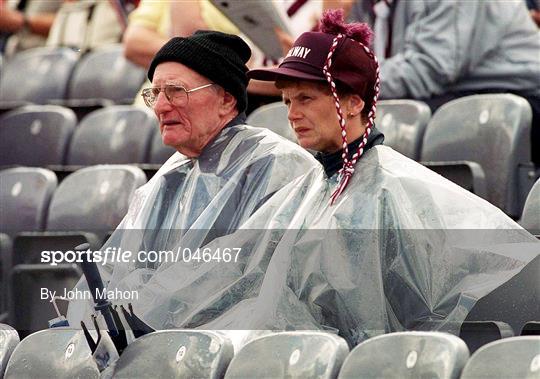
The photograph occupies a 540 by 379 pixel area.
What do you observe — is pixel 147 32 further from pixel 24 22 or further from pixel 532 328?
pixel 532 328

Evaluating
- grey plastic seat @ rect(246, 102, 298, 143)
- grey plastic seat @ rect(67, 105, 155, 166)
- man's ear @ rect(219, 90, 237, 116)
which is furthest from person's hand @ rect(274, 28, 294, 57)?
man's ear @ rect(219, 90, 237, 116)

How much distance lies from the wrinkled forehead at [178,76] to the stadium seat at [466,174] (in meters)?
0.79

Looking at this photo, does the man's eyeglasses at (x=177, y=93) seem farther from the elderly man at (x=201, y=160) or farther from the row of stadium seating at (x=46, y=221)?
A: the row of stadium seating at (x=46, y=221)

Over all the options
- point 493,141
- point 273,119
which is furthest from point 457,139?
point 273,119

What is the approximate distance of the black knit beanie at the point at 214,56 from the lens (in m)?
3.41

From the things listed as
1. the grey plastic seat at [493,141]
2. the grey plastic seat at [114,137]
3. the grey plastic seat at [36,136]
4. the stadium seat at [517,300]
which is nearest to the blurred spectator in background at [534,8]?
the grey plastic seat at [493,141]

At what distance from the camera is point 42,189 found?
14.6 ft

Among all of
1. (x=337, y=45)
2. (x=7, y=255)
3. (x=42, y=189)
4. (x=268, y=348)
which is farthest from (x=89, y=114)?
(x=268, y=348)

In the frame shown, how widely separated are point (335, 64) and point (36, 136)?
229 centimetres

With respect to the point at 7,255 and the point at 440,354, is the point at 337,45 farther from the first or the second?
the point at 7,255

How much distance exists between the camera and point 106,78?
618cm

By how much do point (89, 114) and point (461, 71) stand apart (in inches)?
62.2

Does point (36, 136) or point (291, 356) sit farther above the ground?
point (291, 356)

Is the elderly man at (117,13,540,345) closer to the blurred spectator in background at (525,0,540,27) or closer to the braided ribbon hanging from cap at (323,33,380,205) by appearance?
the braided ribbon hanging from cap at (323,33,380,205)
